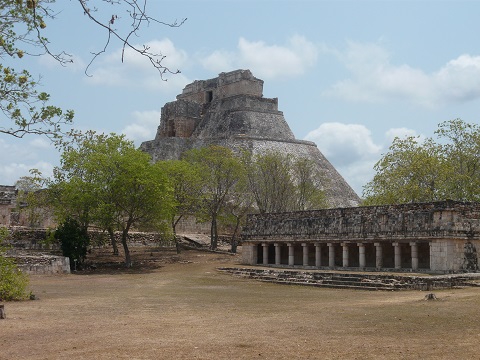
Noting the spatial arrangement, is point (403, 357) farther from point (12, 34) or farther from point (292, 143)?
point (292, 143)

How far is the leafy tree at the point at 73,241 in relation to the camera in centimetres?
3191

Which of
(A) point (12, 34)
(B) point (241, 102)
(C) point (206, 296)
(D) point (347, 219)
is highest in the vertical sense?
(B) point (241, 102)

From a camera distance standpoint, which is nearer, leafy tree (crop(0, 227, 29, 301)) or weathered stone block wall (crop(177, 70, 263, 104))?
leafy tree (crop(0, 227, 29, 301))

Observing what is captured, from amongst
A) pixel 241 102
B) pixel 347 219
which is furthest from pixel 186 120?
pixel 347 219

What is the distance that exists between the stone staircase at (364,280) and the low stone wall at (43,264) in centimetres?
934

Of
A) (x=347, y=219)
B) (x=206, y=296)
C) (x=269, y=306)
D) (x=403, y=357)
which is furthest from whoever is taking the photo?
(x=347, y=219)

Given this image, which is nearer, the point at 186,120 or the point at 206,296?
the point at 206,296

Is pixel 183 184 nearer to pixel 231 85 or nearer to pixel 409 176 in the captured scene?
pixel 409 176

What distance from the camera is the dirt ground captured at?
813 cm

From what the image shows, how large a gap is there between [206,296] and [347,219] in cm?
1101

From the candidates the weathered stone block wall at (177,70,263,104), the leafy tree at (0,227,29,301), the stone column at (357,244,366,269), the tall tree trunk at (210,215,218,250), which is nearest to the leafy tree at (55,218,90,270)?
the tall tree trunk at (210,215,218,250)

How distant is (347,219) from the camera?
88.8ft

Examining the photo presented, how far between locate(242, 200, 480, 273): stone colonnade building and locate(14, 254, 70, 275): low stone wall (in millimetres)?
9603

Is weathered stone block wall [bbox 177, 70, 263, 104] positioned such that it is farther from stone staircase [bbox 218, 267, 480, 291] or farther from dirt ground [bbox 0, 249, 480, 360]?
dirt ground [bbox 0, 249, 480, 360]
